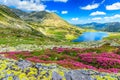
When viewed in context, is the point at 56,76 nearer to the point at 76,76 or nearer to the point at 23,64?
the point at 76,76

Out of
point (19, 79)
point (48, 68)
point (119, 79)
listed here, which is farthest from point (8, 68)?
point (119, 79)

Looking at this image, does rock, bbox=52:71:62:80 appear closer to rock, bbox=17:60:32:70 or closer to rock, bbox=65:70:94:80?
rock, bbox=65:70:94:80

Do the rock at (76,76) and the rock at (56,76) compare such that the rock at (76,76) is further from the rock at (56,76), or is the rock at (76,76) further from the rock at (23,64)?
the rock at (23,64)

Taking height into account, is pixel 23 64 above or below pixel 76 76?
above

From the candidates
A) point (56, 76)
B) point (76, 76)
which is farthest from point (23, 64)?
point (76, 76)

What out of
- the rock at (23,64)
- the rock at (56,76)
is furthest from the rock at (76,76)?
the rock at (23,64)

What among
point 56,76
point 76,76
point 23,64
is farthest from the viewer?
point 23,64

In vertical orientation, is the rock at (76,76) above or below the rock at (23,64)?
below

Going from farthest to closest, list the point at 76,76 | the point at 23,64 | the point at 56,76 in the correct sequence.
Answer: the point at 23,64 → the point at 76,76 → the point at 56,76

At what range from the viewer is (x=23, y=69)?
44.8 ft

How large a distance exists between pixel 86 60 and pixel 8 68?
17479 mm

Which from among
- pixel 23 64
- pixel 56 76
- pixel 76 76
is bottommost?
pixel 76 76

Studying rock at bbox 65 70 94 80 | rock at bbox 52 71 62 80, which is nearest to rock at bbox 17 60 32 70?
rock at bbox 52 71 62 80

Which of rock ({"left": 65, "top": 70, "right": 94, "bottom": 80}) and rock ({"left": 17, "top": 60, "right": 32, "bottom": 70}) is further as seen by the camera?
rock ({"left": 17, "top": 60, "right": 32, "bottom": 70})
